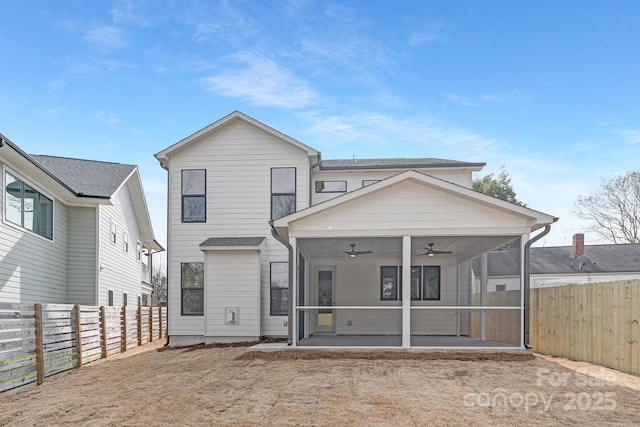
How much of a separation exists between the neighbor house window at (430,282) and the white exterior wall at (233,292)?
485 cm

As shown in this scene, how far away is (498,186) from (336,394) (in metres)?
26.4

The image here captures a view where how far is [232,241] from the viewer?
12.7 meters

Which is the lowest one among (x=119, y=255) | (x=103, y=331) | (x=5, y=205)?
(x=103, y=331)

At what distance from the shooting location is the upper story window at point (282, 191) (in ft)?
43.2

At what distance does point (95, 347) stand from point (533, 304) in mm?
10354

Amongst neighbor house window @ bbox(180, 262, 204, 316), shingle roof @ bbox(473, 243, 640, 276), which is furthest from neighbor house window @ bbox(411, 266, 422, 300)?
shingle roof @ bbox(473, 243, 640, 276)

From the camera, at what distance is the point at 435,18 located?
1295 centimetres

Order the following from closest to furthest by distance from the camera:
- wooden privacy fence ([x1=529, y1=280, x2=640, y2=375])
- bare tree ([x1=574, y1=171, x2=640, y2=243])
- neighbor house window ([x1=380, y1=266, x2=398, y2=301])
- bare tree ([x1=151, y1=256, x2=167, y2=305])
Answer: wooden privacy fence ([x1=529, y1=280, x2=640, y2=375]) < neighbor house window ([x1=380, y1=266, x2=398, y2=301]) < bare tree ([x1=574, y1=171, x2=640, y2=243]) < bare tree ([x1=151, y1=256, x2=167, y2=305])

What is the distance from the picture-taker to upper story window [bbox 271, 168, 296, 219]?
13180mm

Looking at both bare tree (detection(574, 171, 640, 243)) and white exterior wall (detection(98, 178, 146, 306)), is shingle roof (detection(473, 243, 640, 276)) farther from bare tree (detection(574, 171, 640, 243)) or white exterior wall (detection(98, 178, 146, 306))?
white exterior wall (detection(98, 178, 146, 306))

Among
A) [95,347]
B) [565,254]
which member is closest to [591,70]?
[565,254]

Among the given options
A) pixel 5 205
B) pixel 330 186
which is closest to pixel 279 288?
pixel 330 186

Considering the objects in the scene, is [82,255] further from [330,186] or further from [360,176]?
[360,176]

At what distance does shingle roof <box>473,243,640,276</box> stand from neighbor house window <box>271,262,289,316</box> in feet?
41.5
